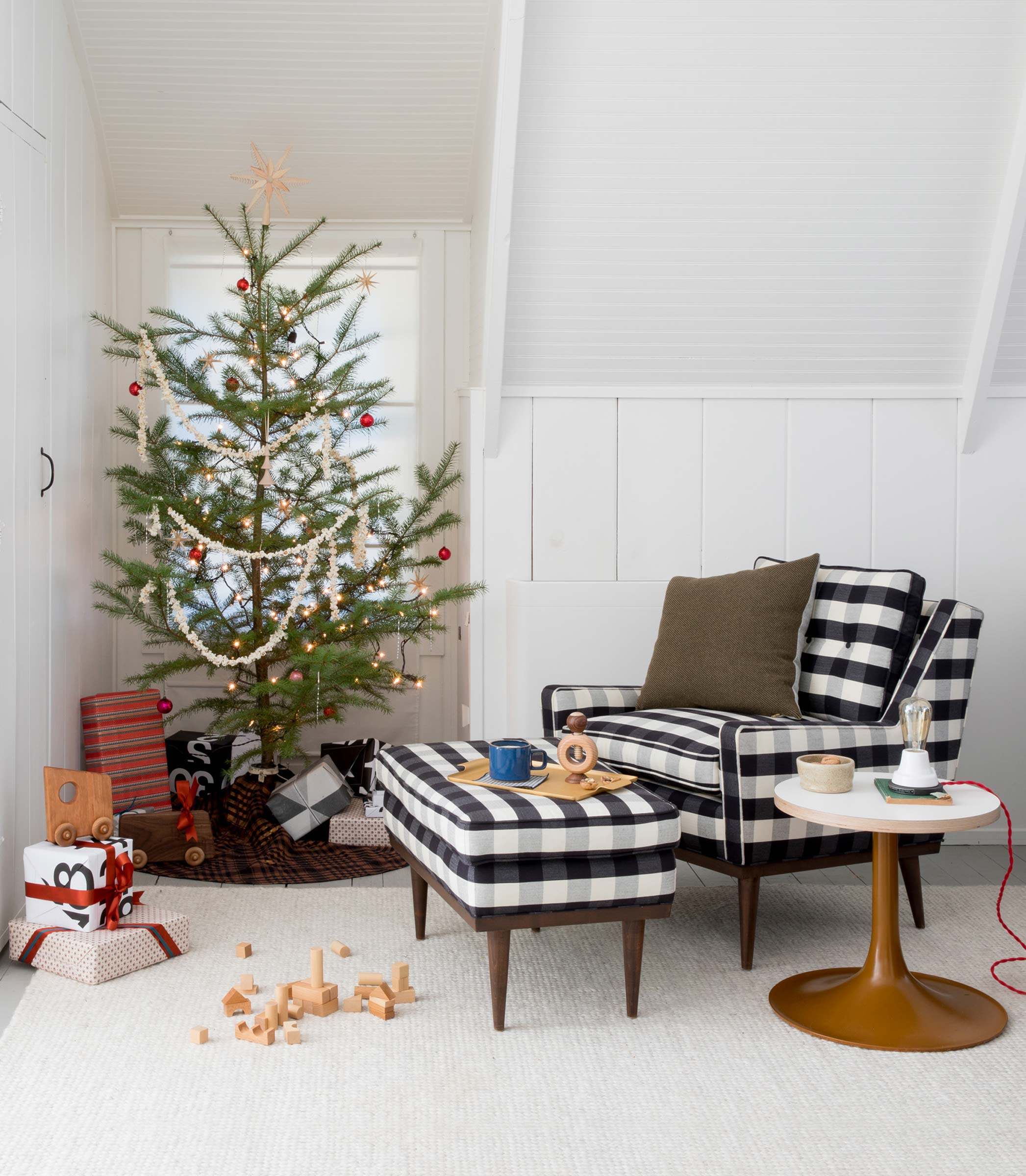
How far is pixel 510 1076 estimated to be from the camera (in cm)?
189

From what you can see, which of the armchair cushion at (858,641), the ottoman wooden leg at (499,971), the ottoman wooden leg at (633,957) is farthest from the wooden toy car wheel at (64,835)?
the armchair cushion at (858,641)

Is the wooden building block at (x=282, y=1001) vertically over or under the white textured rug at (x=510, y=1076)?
over

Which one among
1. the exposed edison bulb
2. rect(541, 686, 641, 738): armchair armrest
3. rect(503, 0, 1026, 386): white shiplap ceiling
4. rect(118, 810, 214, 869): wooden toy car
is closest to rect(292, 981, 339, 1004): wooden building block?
rect(541, 686, 641, 738): armchair armrest

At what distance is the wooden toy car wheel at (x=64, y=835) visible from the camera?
8.04ft

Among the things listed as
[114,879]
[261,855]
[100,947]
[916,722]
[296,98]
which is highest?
[296,98]

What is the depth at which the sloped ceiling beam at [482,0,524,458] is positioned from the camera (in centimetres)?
283

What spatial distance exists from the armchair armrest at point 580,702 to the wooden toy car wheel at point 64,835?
1.20 meters

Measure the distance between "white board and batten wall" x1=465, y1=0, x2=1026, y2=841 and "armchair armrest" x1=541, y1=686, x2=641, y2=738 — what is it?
36 centimetres

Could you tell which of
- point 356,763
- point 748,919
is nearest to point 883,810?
point 748,919

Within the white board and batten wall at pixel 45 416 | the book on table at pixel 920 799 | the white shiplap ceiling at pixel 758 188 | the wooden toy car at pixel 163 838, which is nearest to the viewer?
the book on table at pixel 920 799

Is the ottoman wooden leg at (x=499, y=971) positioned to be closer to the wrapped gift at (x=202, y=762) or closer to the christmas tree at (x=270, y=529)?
the christmas tree at (x=270, y=529)

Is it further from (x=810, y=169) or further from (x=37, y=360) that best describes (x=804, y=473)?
(x=37, y=360)

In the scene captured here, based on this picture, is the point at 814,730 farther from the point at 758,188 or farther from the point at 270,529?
the point at 270,529

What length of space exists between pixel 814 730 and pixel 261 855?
173cm
